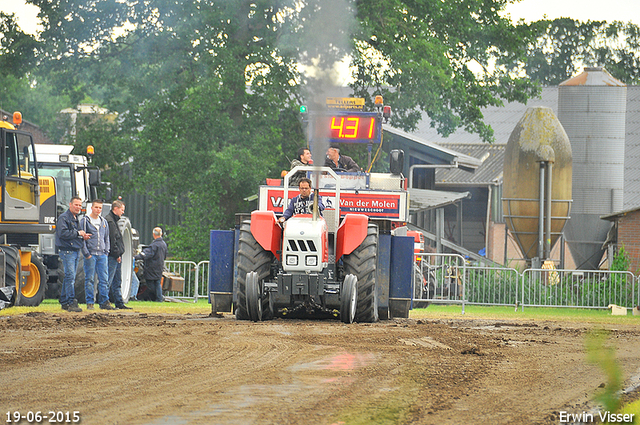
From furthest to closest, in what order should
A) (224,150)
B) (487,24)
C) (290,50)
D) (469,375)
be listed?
(487,24)
(224,150)
(290,50)
(469,375)

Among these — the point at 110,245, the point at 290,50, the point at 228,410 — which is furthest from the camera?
the point at 290,50

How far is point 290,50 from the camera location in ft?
77.6

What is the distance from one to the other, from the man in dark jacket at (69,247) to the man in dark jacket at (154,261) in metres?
4.91

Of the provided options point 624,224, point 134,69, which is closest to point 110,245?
point 134,69

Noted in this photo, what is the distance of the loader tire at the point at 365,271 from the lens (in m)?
12.3

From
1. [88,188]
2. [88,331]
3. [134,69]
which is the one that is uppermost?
[134,69]

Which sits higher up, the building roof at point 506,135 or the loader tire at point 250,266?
the building roof at point 506,135

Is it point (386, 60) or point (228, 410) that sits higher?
point (386, 60)

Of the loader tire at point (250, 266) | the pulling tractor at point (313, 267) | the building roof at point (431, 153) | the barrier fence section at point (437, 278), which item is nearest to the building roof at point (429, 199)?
the building roof at point (431, 153)

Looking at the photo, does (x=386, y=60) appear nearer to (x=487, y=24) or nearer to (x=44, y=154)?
(x=487, y=24)

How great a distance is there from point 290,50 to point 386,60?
4.51 meters

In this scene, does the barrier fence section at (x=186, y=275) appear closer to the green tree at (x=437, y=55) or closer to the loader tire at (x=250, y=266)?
the green tree at (x=437, y=55)

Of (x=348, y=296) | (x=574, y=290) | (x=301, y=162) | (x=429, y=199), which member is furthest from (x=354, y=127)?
(x=429, y=199)

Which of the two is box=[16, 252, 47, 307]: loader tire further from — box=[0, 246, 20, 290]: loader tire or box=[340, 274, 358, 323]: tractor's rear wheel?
box=[340, 274, 358, 323]: tractor's rear wheel
